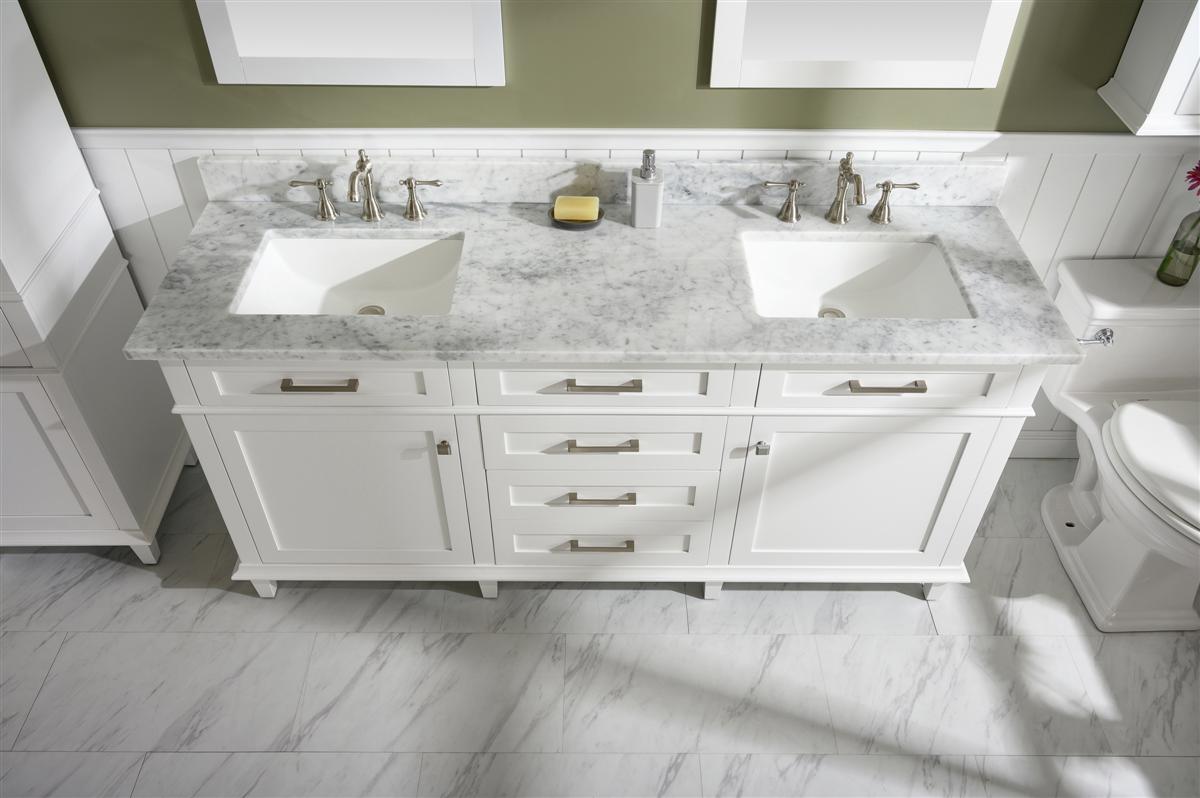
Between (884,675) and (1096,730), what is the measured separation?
1.62 ft

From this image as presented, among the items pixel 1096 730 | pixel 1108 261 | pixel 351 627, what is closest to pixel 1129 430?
pixel 1108 261

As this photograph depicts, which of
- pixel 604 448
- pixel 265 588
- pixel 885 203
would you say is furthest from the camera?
pixel 265 588

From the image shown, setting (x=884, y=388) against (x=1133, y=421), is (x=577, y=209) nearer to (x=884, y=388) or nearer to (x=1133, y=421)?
(x=884, y=388)

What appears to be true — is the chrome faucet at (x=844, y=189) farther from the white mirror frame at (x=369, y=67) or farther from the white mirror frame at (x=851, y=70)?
the white mirror frame at (x=369, y=67)

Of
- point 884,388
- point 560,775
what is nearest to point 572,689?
point 560,775

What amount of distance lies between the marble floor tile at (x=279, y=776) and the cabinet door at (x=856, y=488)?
3.14 ft

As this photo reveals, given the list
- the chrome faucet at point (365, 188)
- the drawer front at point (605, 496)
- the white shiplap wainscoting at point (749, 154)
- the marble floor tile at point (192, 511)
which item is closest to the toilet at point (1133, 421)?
the white shiplap wainscoting at point (749, 154)

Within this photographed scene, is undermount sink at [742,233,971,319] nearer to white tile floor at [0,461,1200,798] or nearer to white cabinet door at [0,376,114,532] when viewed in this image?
white tile floor at [0,461,1200,798]

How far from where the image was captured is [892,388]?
76.5 inches

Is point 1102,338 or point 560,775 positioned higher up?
point 1102,338

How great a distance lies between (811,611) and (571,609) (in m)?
0.63

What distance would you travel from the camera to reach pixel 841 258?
87.0 inches

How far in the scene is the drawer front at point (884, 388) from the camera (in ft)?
6.32

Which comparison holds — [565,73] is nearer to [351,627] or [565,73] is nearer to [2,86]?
[2,86]
